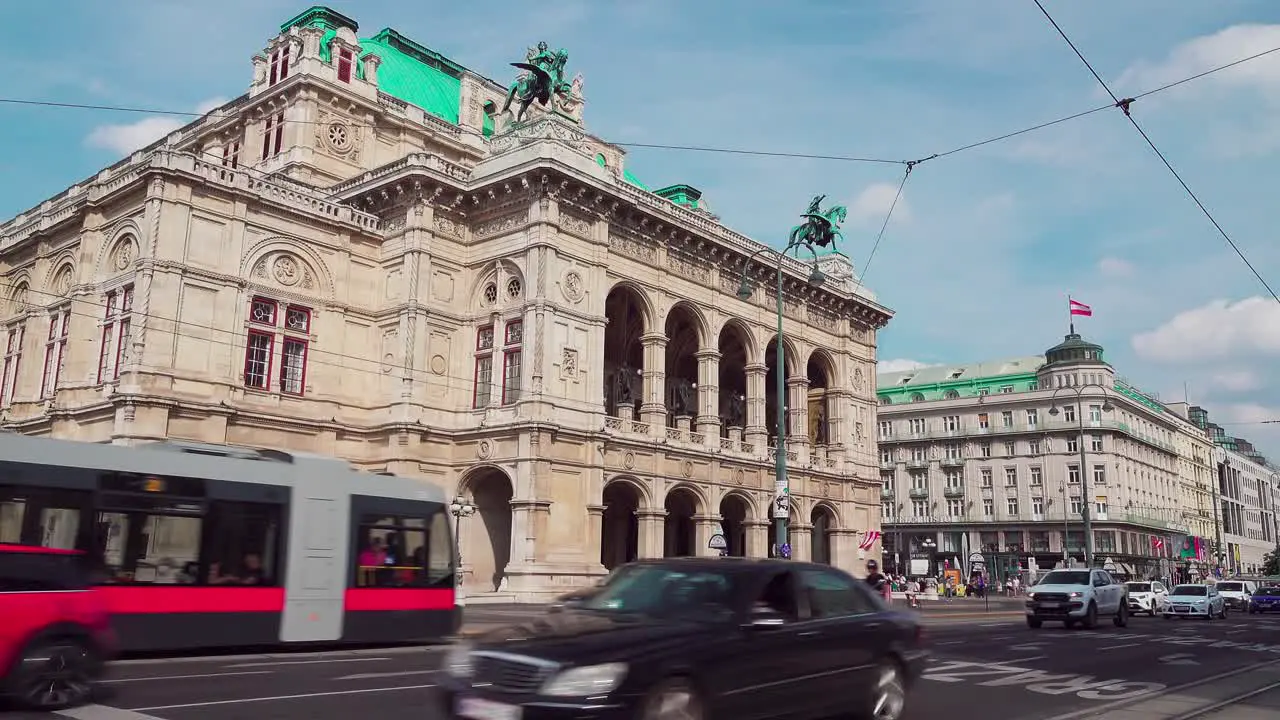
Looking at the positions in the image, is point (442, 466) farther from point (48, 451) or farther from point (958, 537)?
point (958, 537)

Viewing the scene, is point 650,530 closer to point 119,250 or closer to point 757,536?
point 757,536

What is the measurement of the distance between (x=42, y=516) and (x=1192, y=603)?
38.7 m

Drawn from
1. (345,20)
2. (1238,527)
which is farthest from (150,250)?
(1238,527)

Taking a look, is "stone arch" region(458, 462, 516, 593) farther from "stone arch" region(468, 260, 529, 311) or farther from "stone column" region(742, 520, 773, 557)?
"stone column" region(742, 520, 773, 557)

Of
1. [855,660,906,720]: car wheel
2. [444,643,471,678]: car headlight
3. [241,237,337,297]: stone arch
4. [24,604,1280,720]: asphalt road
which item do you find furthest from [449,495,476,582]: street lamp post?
[444,643,471,678]: car headlight

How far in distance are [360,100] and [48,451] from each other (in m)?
31.5

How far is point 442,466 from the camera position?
114 ft

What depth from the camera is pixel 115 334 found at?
105 ft

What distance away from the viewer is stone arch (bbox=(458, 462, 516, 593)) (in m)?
34.6

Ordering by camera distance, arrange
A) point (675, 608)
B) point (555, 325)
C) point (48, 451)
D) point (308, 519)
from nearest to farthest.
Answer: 1. point (675, 608)
2. point (48, 451)
3. point (308, 519)
4. point (555, 325)

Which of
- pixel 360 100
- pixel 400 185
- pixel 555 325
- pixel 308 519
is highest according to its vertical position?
pixel 360 100

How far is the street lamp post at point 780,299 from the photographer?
82.2 feet

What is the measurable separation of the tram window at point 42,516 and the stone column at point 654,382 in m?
25.4

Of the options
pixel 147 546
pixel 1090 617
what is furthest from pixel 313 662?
pixel 1090 617
